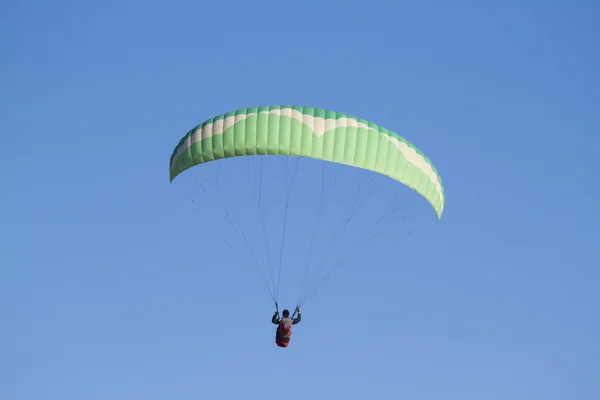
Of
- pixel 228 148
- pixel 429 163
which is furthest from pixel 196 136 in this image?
pixel 429 163

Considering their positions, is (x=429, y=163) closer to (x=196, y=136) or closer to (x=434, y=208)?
(x=434, y=208)

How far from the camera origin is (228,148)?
114ft

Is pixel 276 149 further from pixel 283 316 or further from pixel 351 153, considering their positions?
pixel 283 316

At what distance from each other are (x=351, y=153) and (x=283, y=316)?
4.47 meters

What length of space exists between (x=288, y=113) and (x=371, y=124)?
7.22ft

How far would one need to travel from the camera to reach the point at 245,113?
35.0 meters

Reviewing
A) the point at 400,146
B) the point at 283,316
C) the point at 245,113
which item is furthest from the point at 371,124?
the point at 283,316

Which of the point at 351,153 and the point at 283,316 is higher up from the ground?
the point at 351,153

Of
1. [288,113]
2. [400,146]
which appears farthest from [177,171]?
[400,146]

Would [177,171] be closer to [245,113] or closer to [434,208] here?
[245,113]

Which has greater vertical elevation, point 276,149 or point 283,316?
point 276,149

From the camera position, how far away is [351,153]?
34781 mm

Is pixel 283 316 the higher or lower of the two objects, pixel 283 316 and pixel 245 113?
the lower

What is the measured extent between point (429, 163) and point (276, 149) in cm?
452
